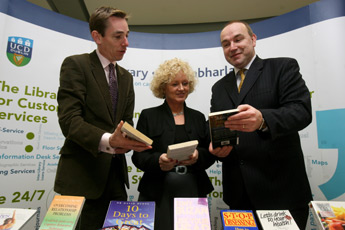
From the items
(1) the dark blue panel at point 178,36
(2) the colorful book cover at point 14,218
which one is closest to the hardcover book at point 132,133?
(2) the colorful book cover at point 14,218

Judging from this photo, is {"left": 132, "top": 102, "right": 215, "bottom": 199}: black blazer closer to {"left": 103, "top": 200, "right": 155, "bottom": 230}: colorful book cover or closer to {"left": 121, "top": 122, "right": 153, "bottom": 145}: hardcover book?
{"left": 121, "top": 122, "right": 153, "bottom": 145}: hardcover book

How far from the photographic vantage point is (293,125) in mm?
1519

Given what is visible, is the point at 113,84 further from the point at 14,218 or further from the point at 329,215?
the point at 329,215

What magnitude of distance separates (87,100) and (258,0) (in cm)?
418

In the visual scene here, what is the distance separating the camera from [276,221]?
3.57ft

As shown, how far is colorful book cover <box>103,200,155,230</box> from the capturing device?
1066 millimetres

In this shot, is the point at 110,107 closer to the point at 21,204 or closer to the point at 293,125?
the point at 293,125

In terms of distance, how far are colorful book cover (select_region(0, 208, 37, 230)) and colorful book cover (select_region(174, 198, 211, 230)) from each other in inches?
27.5

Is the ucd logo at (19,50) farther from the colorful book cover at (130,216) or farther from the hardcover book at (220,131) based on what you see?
the hardcover book at (220,131)

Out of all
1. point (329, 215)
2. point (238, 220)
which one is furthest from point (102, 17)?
point (329, 215)

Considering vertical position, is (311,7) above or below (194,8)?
below

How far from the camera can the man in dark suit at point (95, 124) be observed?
150 cm

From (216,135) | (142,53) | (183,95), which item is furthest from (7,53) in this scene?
(216,135)

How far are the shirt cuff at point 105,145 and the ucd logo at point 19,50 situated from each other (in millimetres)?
2168
